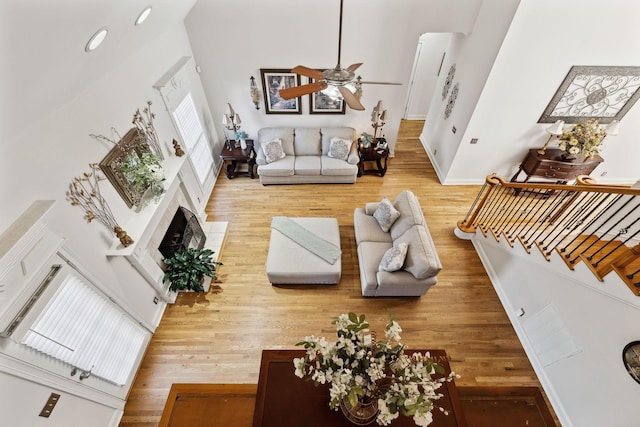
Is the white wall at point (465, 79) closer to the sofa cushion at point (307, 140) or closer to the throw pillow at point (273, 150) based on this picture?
the sofa cushion at point (307, 140)

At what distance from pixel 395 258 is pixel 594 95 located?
14.0 feet

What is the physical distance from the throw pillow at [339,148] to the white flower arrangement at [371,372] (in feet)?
14.0

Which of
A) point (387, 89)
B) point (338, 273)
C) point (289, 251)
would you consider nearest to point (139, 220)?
point (289, 251)

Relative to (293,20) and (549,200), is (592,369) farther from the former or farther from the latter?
(293,20)

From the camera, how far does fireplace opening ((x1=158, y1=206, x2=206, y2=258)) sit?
396cm

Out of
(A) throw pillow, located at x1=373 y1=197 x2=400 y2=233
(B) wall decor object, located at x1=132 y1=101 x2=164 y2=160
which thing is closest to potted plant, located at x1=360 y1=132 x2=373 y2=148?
(A) throw pillow, located at x1=373 y1=197 x2=400 y2=233

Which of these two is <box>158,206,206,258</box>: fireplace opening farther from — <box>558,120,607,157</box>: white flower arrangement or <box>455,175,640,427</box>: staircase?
<box>558,120,607,157</box>: white flower arrangement

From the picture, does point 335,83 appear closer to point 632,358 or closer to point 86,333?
point 86,333

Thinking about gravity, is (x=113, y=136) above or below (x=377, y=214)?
below

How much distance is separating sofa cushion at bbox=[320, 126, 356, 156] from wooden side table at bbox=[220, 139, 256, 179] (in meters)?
1.54

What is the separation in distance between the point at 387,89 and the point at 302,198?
8.89 ft

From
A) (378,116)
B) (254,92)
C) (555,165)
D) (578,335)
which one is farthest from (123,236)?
(555,165)

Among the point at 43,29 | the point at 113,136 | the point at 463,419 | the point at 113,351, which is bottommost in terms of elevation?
the point at 463,419

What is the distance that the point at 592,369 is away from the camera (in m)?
2.77
